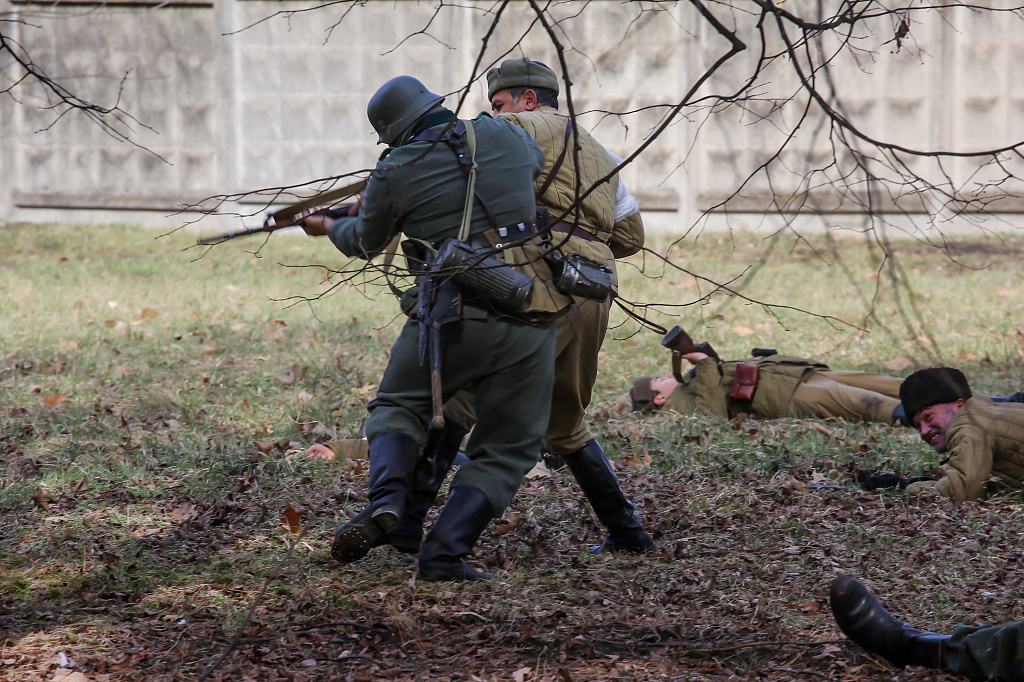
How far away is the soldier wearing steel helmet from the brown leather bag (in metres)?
2.95

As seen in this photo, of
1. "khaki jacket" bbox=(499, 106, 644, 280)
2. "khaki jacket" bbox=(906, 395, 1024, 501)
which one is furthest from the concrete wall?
"khaki jacket" bbox=(499, 106, 644, 280)

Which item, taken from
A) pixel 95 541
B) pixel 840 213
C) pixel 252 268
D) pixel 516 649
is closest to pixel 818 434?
pixel 516 649

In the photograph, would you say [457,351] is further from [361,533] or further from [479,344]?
[361,533]

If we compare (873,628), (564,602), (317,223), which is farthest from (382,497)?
(873,628)

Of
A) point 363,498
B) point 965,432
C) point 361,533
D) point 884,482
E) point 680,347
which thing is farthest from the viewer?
point 680,347

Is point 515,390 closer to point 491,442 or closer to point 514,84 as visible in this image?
point 491,442

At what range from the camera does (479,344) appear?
3379mm

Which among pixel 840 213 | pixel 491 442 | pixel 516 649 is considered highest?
pixel 840 213

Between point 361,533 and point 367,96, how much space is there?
32.3ft

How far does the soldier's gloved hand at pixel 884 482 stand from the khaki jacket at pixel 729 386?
4.83ft

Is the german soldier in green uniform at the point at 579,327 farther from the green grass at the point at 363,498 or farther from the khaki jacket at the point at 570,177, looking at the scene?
the green grass at the point at 363,498

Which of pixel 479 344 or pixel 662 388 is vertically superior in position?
pixel 479 344

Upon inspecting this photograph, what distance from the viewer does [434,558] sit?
3400 mm

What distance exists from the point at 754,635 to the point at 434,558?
1122 millimetres
